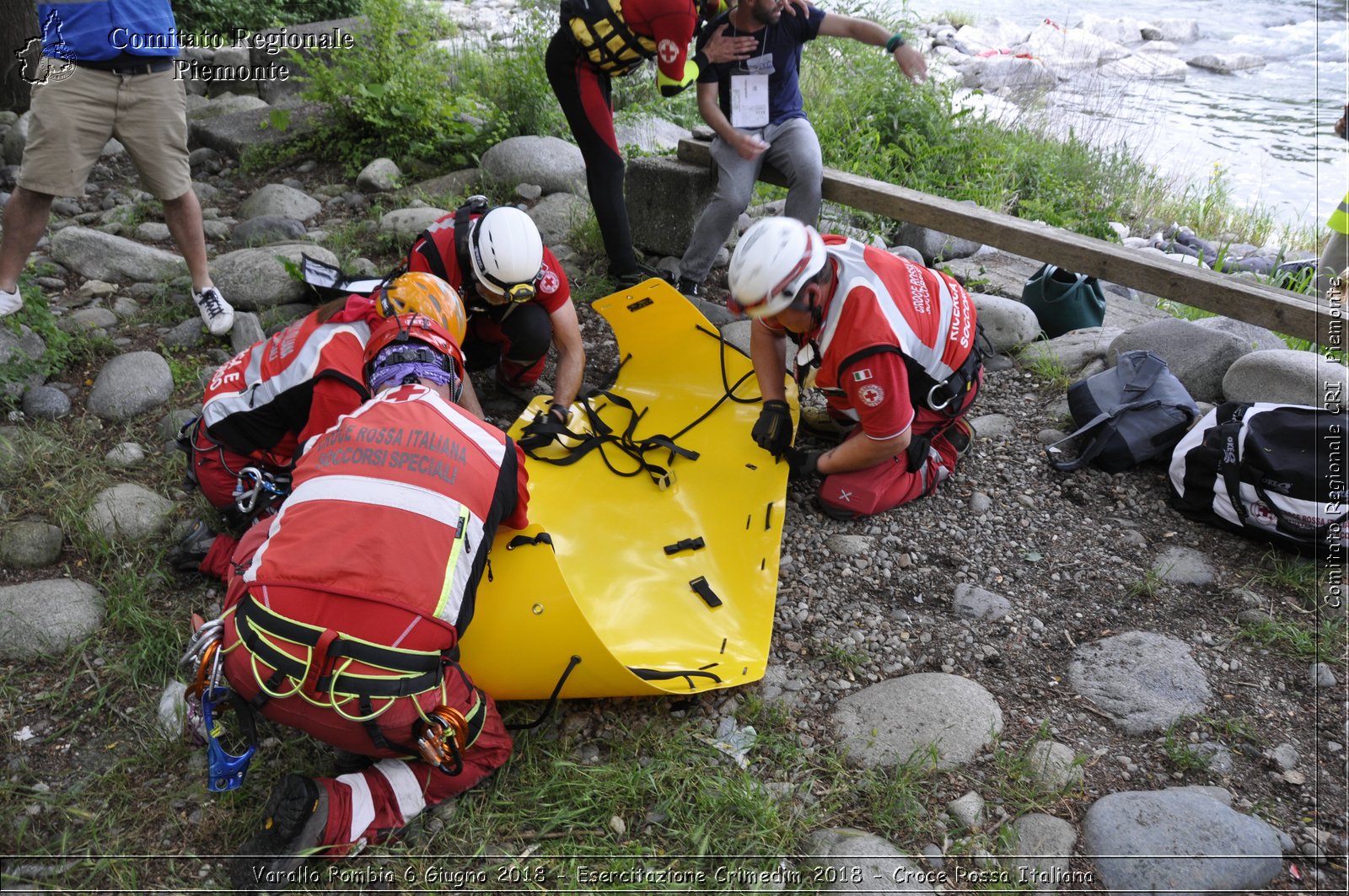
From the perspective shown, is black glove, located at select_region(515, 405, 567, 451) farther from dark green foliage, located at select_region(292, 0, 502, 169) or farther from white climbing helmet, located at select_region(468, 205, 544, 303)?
dark green foliage, located at select_region(292, 0, 502, 169)

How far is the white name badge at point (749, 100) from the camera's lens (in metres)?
4.39

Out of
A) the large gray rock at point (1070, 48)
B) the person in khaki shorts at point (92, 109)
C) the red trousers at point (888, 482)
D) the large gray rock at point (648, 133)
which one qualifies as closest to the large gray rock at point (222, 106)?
the large gray rock at point (648, 133)

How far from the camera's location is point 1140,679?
275cm

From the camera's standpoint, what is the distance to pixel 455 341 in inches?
116

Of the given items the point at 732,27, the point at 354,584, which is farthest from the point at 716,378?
the point at 354,584

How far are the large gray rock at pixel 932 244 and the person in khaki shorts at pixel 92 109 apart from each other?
3941 millimetres

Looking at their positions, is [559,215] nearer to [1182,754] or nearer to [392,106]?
[392,106]

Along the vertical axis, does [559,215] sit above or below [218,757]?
above

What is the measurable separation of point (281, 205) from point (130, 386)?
6.81ft

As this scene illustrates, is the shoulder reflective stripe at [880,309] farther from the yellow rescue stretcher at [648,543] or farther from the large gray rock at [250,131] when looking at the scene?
the large gray rock at [250,131]

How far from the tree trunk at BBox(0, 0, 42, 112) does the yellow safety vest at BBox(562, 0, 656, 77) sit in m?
4.38

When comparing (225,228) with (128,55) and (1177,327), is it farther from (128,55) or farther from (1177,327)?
(1177,327)

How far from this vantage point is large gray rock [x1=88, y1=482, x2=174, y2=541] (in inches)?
126

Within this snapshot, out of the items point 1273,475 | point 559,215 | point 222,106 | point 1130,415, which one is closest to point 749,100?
point 559,215
